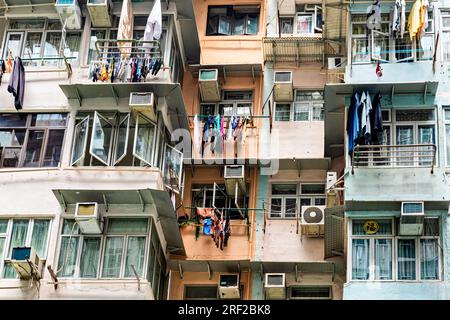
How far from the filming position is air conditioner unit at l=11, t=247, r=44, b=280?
920 inches

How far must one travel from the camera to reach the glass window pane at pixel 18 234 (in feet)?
79.7

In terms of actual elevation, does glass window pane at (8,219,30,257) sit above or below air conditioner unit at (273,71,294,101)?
below

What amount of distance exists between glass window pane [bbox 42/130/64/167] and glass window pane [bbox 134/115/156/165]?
1.77 metres

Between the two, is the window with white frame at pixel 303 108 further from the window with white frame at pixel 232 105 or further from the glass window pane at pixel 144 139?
the glass window pane at pixel 144 139

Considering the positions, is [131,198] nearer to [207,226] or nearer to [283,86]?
[207,226]

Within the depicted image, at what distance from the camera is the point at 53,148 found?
25.4 meters

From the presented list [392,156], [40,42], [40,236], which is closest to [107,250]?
[40,236]

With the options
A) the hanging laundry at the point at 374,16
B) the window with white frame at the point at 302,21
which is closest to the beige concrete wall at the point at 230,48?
the window with white frame at the point at 302,21

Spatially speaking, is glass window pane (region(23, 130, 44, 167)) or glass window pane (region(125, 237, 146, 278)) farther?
glass window pane (region(23, 130, 44, 167))

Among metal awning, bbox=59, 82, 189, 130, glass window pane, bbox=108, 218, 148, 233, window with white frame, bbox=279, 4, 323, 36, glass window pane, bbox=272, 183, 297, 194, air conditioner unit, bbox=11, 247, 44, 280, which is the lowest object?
air conditioner unit, bbox=11, 247, 44, 280

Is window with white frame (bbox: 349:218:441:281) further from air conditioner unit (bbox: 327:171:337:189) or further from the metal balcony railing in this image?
air conditioner unit (bbox: 327:171:337:189)

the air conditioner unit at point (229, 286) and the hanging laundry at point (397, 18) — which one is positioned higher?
the hanging laundry at point (397, 18)

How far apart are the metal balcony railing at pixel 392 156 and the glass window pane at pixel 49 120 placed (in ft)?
22.1

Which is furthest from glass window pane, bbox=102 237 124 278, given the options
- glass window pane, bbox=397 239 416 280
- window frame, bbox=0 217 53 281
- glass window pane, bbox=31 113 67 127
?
glass window pane, bbox=397 239 416 280
